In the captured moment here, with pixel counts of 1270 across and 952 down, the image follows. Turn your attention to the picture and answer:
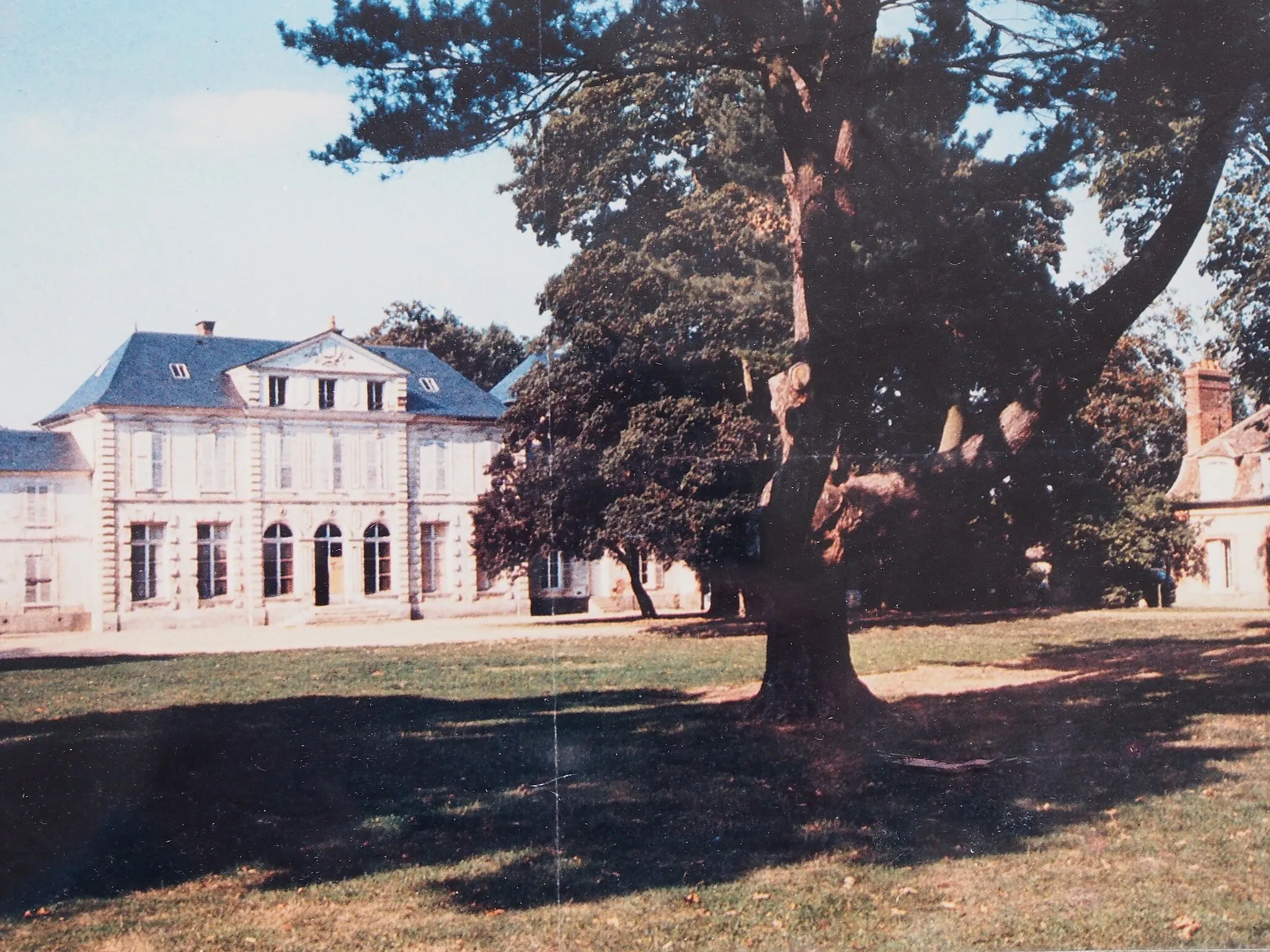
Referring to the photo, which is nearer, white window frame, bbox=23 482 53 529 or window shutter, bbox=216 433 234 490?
white window frame, bbox=23 482 53 529

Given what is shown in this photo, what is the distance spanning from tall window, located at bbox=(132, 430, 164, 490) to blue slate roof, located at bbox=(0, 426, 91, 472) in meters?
1.27

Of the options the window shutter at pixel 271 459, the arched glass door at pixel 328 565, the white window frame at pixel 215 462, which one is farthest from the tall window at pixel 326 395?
the arched glass door at pixel 328 565

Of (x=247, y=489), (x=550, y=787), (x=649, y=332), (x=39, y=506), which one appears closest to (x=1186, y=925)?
(x=550, y=787)

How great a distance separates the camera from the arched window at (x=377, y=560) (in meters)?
18.4

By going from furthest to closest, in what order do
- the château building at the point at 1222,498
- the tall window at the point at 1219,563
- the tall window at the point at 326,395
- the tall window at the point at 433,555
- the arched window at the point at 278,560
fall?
the tall window at the point at 1219,563 < the château building at the point at 1222,498 < the tall window at the point at 433,555 < the tall window at the point at 326,395 < the arched window at the point at 278,560

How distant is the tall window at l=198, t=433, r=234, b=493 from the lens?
16.2 m

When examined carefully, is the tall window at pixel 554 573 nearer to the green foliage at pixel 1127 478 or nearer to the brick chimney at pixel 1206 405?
the green foliage at pixel 1127 478

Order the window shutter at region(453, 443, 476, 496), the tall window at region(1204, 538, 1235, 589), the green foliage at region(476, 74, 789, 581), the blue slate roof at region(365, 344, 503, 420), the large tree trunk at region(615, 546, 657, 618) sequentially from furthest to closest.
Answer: the tall window at region(1204, 538, 1235, 589)
the window shutter at region(453, 443, 476, 496)
the blue slate roof at region(365, 344, 503, 420)
the large tree trunk at region(615, 546, 657, 618)
the green foliage at region(476, 74, 789, 581)

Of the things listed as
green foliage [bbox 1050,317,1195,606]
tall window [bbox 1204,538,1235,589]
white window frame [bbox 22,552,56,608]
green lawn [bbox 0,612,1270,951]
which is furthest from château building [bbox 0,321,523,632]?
tall window [bbox 1204,538,1235,589]

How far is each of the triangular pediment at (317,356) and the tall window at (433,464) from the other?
5.06 metres

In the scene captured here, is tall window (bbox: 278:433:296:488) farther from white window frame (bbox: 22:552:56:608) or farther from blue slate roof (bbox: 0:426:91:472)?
white window frame (bbox: 22:552:56:608)

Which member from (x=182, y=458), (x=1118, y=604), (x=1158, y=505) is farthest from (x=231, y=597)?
(x=1158, y=505)

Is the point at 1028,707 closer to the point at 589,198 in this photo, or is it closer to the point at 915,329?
the point at 915,329

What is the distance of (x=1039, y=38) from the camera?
9148 mm
